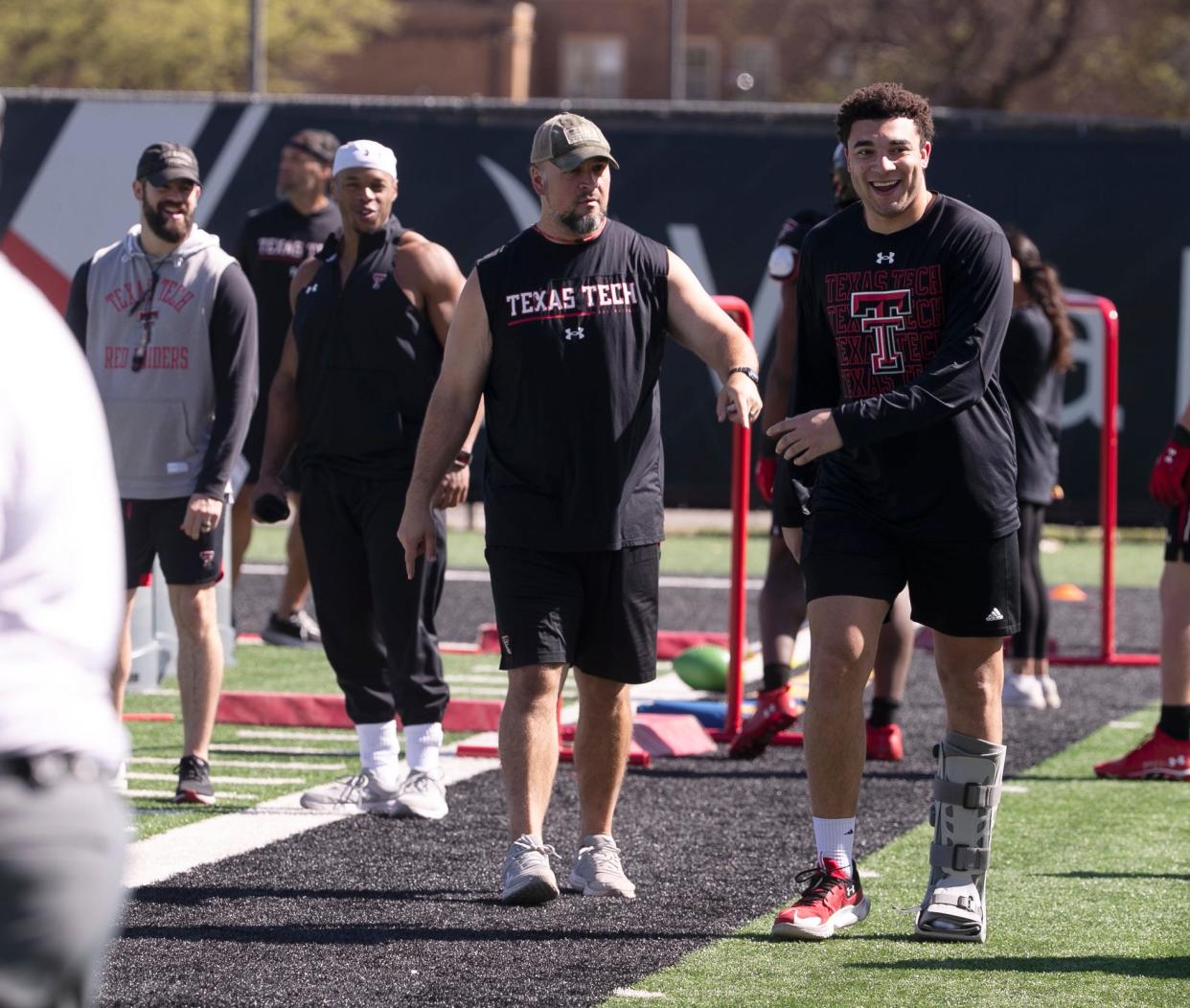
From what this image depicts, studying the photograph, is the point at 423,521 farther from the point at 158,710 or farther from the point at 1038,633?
the point at 1038,633

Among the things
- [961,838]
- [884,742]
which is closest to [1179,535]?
[884,742]

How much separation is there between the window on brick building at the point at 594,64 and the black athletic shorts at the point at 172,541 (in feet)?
159

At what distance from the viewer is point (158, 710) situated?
29.7ft

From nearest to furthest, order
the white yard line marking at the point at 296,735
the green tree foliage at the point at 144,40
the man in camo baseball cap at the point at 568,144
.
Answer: the man in camo baseball cap at the point at 568,144 → the white yard line marking at the point at 296,735 → the green tree foliage at the point at 144,40

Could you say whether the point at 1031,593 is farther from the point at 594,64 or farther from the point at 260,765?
the point at 594,64

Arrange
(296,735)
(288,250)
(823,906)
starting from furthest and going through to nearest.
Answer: (288,250) < (296,735) < (823,906)

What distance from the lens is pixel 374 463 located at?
6.69m

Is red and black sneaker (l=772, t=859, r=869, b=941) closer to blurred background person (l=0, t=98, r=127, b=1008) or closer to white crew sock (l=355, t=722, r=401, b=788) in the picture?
white crew sock (l=355, t=722, r=401, b=788)

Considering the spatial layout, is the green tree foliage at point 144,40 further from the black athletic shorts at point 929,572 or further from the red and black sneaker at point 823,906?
the red and black sneaker at point 823,906

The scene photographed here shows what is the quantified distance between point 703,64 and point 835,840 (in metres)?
52.5

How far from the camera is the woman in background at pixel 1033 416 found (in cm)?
898

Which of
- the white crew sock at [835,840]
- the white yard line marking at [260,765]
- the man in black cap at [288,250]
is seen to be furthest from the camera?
the man in black cap at [288,250]

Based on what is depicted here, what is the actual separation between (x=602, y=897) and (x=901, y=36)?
3646 centimetres

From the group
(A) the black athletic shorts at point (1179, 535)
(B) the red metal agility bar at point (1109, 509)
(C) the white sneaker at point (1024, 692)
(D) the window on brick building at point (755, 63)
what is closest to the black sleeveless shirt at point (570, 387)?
(A) the black athletic shorts at point (1179, 535)
